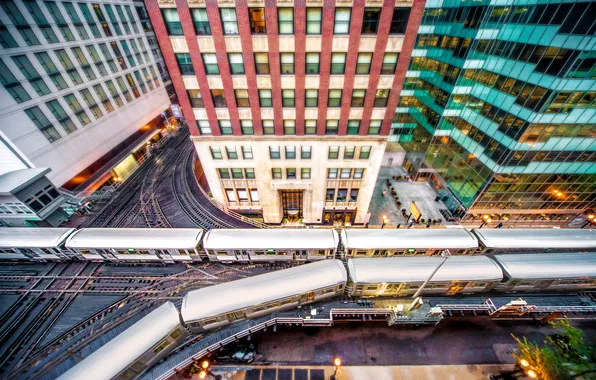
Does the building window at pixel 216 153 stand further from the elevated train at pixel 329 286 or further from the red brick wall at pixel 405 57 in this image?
the red brick wall at pixel 405 57

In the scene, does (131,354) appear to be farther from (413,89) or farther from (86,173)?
(413,89)

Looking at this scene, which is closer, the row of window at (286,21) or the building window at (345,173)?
the row of window at (286,21)

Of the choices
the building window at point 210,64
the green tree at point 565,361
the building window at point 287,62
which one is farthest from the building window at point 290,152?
the green tree at point 565,361

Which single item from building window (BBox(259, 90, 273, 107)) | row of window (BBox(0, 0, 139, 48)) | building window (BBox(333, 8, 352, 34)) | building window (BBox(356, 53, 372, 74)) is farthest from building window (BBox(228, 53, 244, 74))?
row of window (BBox(0, 0, 139, 48))

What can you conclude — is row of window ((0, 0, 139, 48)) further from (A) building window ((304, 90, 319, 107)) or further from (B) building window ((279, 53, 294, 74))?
(A) building window ((304, 90, 319, 107))

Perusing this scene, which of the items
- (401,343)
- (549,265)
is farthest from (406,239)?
(549,265)

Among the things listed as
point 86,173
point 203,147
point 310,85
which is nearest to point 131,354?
point 203,147
